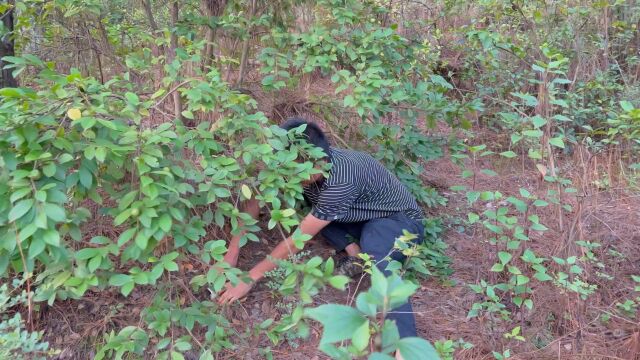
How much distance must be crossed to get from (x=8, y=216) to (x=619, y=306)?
2.86m

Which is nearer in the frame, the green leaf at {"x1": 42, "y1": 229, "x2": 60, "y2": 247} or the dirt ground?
the green leaf at {"x1": 42, "y1": 229, "x2": 60, "y2": 247}

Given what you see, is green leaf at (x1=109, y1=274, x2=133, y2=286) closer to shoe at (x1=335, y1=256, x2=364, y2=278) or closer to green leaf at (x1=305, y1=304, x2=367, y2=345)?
green leaf at (x1=305, y1=304, x2=367, y2=345)

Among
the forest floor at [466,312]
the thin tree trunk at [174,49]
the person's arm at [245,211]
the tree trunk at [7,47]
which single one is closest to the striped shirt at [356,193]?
the person's arm at [245,211]

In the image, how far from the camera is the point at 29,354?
6.66 feet

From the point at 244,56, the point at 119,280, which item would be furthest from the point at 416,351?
the point at 244,56

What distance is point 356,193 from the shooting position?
2711mm

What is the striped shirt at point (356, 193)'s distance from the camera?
2594 mm

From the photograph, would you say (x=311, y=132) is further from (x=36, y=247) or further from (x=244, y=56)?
(x=36, y=247)

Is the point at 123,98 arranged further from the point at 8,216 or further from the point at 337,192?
the point at 337,192

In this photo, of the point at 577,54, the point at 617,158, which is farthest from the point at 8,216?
the point at 577,54

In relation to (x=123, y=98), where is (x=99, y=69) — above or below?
below

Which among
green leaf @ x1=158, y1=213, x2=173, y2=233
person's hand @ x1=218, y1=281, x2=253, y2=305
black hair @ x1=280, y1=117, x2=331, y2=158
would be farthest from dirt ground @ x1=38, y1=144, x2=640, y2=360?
green leaf @ x1=158, y1=213, x2=173, y2=233

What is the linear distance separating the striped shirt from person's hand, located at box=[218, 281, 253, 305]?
1.76 ft

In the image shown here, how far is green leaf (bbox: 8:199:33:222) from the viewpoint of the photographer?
1.36 metres
